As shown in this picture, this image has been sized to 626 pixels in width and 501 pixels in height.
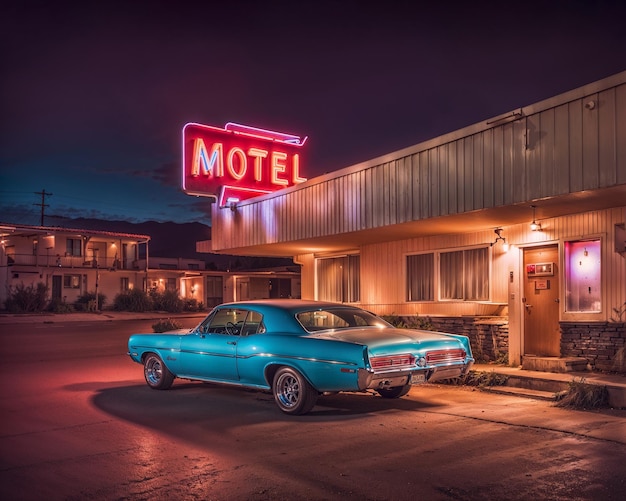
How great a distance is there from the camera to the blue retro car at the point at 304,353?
8320mm

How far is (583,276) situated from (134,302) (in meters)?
41.7

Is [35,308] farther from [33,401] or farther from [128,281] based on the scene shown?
[33,401]

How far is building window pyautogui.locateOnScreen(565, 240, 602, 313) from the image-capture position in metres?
11.7

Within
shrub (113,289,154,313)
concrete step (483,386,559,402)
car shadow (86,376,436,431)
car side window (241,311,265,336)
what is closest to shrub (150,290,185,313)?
shrub (113,289,154,313)

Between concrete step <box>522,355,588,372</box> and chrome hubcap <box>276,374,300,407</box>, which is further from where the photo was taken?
concrete step <box>522,355,588,372</box>

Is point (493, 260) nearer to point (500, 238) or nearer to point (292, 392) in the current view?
point (500, 238)

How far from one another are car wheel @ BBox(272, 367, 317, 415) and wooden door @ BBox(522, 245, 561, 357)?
5.53 m

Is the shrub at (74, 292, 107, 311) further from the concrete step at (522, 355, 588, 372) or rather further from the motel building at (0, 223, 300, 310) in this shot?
the concrete step at (522, 355, 588, 372)

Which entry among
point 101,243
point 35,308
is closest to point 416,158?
point 35,308

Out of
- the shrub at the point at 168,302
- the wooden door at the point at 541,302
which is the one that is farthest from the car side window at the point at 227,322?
the shrub at the point at 168,302

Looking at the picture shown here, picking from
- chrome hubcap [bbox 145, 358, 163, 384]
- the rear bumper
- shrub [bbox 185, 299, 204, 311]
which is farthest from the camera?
shrub [bbox 185, 299, 204, 311]

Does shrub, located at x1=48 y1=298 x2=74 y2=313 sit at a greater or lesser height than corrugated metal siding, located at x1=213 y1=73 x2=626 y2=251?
lesser

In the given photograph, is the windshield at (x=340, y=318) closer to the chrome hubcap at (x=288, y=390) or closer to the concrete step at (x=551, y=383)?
the chrome hubcap at (x=288, y=390)

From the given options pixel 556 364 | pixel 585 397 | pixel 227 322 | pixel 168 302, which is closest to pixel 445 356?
pixel 585 397
